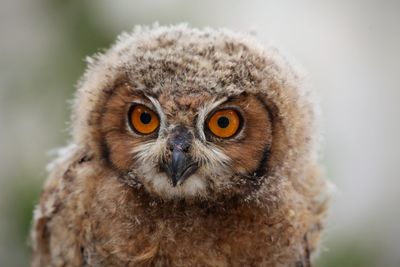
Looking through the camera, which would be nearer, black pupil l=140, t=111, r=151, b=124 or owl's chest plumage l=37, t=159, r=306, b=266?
black pupil l=140, t=111, r=151, b=124

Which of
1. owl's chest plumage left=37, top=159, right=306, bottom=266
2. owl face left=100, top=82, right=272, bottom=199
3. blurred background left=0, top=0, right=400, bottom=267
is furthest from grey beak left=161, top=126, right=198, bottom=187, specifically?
Answer: blurred background left=0, top=0, right=400, bottom=267

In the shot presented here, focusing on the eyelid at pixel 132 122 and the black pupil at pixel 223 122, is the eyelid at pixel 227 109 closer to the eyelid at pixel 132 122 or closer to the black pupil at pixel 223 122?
the black pupil at pixel 223 122

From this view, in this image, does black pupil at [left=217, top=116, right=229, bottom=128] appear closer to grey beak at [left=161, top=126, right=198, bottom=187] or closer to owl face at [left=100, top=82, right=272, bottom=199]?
owl face at [left=100, top=82, right=272, bottom=199]

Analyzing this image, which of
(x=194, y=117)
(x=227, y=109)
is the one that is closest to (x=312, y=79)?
(x=227, y=109)

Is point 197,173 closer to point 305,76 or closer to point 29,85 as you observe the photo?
point 305,76

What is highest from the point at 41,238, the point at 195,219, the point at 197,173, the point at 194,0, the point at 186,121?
the point at 194,0

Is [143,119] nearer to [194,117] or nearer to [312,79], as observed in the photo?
[194,117]

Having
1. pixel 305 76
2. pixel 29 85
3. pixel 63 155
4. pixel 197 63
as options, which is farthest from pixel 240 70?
pixel 29 85
